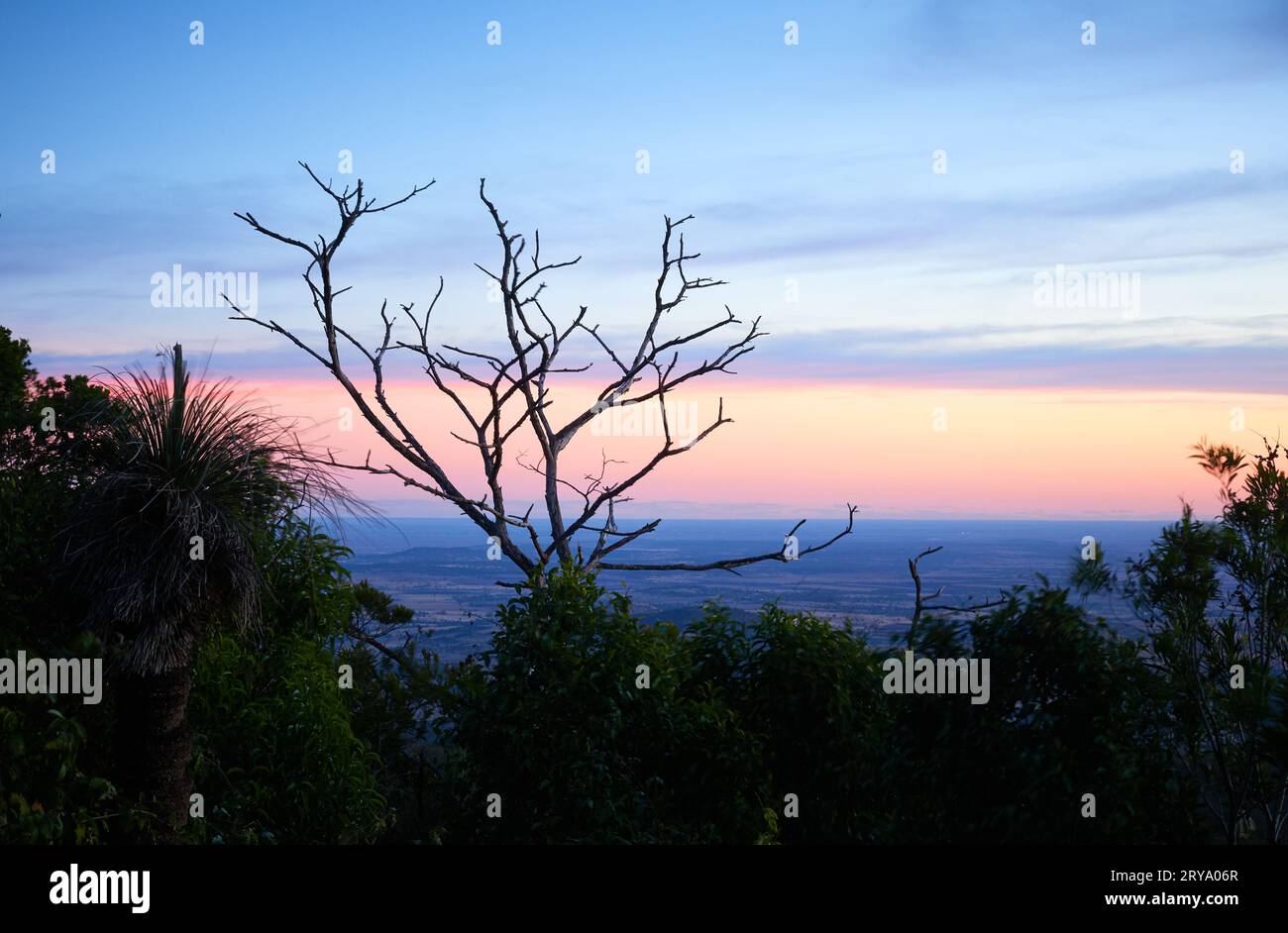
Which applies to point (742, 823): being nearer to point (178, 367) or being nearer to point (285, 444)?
point (285, 444)

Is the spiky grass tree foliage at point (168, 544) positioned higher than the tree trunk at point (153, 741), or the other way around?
the spiky grass tree foliage at point (168, 544)

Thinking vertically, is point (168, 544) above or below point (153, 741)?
above

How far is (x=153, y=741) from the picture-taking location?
6.32 metres

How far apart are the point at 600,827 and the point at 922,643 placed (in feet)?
7.17

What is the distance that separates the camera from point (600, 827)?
21.1ft

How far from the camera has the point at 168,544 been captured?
6047 mm

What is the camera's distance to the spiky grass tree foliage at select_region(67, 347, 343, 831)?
602cm

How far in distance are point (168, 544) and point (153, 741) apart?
4.00 ft

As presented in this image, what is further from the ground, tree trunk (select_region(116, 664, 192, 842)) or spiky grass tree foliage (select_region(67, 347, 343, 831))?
spiky grass tree foliage (select_region(67, 347, 343, 831))

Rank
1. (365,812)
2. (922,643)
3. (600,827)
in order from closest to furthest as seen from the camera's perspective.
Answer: (922,643), (600,827), (365,812)

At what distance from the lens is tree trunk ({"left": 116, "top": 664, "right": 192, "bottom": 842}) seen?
20.6ft

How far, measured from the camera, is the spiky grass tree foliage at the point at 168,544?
6.02 metres
